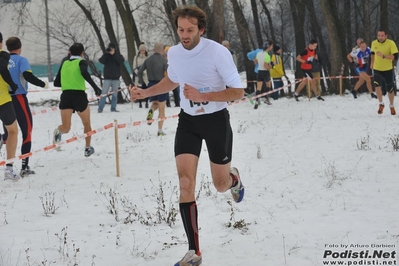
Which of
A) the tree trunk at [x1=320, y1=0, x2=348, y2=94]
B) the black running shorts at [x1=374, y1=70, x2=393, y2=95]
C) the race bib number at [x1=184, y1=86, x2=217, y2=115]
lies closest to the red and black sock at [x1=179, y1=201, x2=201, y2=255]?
the race bib number at [x1=184, y1=86, x2=217, y2=115]

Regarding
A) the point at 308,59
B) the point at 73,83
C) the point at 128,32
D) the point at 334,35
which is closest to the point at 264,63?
the point at 308,59

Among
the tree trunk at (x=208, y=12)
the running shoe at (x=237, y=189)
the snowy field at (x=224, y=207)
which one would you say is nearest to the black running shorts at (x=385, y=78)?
the snowy field at (x=224, y=207)

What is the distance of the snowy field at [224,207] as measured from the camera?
4.71m

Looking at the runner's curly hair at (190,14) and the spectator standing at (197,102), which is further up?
the runner's curly hair at (190,14)

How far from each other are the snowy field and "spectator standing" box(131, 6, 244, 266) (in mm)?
546

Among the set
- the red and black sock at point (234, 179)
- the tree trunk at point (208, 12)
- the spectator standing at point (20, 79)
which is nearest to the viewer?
the red and black sock at point (234, 179)

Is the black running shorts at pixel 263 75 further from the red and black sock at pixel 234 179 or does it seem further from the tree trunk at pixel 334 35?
the red and black sock at pixel 234 179

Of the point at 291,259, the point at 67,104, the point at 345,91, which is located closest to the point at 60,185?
the point at 67,104

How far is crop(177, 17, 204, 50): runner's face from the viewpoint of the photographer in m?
4.50

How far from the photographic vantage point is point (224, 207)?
20.1 ft

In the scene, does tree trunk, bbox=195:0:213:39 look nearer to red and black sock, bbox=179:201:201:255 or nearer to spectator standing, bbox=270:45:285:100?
spectator standing, bbox=270:45:285:100

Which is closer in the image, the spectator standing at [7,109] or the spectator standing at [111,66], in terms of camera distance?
the spectator standing at [7,109]

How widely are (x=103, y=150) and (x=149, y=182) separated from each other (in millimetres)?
3224

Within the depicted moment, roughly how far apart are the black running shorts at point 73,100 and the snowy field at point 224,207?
3.06 feet
